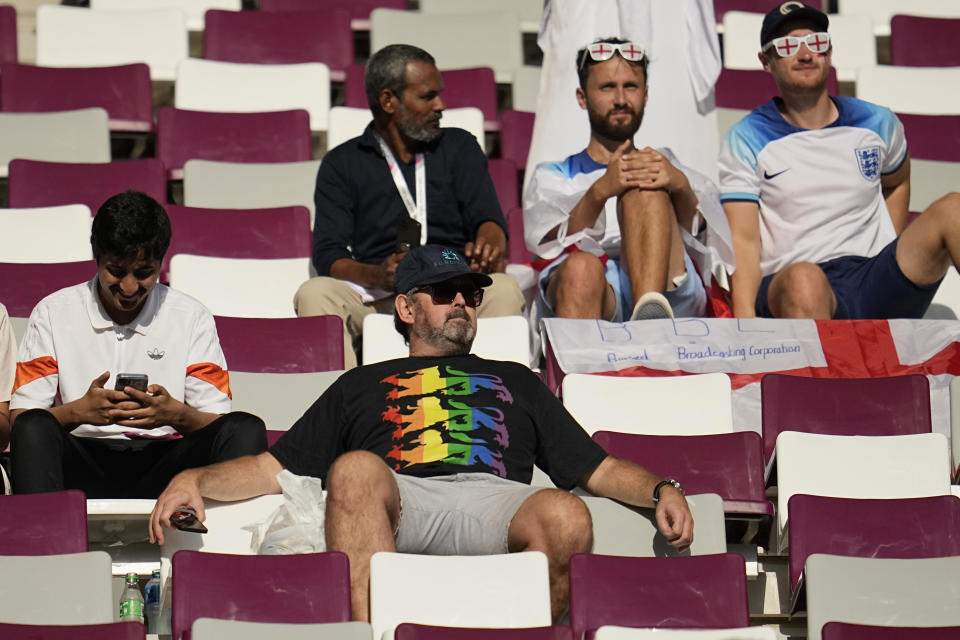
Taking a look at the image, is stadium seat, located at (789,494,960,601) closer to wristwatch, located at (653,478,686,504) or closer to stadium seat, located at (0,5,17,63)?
wristwatch, located at (653,478,686,504)

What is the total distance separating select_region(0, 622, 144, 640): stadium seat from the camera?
2.96 metres

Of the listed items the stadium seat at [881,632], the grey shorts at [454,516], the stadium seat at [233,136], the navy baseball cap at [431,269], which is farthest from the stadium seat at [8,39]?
the stadium seat at [881,632]

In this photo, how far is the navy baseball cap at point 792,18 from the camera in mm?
5066

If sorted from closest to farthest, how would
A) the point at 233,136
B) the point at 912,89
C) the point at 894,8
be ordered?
the point at 233,136
the point at 912,89
the point at 894,8

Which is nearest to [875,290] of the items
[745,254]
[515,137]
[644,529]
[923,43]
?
[745,254]

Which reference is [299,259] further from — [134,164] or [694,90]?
[694,90]

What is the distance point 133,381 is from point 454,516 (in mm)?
764

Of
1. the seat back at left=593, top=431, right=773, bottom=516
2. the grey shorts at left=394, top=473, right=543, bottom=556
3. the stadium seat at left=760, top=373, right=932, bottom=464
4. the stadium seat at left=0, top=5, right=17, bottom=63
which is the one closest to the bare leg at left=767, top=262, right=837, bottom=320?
the stadium seat at left=760, top=373, right=932, bottom=464

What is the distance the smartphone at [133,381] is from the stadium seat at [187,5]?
11.9 ft

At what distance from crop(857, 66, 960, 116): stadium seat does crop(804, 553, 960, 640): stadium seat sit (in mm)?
3628

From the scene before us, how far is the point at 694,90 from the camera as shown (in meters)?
5.69

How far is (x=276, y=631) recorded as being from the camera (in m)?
2.98

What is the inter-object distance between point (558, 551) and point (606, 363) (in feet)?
3.93

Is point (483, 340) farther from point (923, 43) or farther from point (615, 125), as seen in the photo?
point (923, 43)
